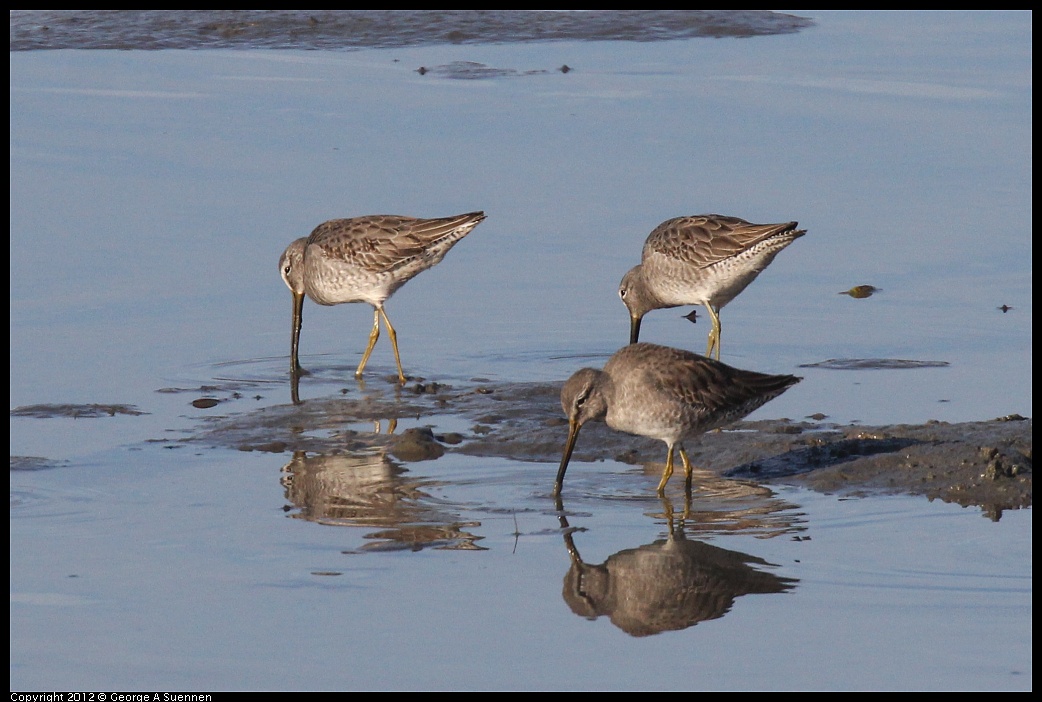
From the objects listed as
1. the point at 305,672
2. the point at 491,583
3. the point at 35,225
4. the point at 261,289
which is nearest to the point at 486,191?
the point at 261,289

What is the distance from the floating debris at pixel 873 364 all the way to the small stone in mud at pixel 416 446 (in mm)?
2443

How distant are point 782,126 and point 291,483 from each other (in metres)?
7.82

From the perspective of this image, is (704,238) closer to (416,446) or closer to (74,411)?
(416,446)

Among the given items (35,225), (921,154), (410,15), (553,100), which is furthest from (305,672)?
(410,15)

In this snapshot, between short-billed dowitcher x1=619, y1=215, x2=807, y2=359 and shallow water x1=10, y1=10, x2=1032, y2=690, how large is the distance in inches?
10.1

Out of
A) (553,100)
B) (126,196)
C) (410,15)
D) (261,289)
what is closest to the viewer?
(261,289)

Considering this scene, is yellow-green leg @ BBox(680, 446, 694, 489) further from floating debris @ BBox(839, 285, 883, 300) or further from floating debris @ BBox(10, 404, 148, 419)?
floating debris @ BBox(839, 285, 883, 300)

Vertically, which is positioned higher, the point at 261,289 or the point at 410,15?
the point at 410,15

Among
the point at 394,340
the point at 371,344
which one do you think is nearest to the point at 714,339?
the point at 394,340

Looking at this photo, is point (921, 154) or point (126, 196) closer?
point (126, 196)

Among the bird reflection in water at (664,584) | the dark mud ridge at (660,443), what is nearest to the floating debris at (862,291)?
the dark mud ridge at (660,443)

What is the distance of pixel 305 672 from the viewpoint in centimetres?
520
